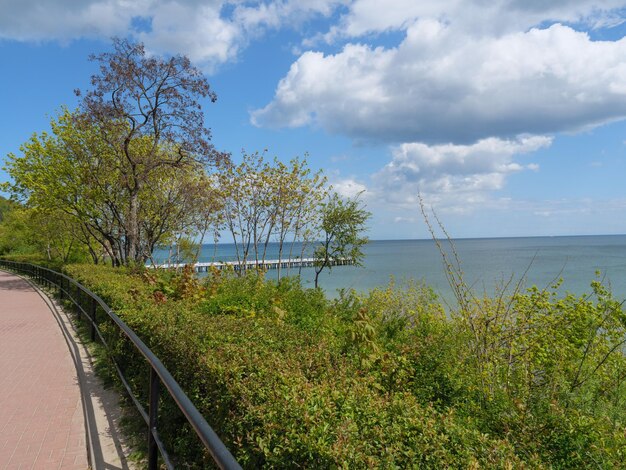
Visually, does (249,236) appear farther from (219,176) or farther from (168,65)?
(168,65)

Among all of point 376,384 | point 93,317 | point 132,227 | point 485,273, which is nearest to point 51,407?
point 93,317

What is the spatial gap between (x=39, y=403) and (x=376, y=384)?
3.99 metres

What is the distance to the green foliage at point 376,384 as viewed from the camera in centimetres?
244

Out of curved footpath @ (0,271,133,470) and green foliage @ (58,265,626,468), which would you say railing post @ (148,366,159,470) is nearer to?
green foliage @ (58,265,626,468)

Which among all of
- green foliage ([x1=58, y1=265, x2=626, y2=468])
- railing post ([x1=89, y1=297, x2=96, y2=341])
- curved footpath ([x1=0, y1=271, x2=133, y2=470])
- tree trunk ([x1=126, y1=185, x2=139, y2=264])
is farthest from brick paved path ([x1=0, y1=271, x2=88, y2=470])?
tree trunk ([x1=126, y1=185, x2=139, y2=264])

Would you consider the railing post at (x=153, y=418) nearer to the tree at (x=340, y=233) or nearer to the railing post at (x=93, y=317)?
the railing post at (x=93, y=317)

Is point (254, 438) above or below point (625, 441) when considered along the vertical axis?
above

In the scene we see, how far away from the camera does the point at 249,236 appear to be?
24344mm

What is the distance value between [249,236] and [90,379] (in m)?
18.6

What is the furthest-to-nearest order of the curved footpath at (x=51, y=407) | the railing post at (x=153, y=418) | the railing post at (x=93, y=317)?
the railing post at (x=93, y=317) → the curved footpath at (x=51, y=407) → the railing post at (x=153, y=418)

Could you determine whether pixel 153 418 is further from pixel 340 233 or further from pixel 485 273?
pixel 485 273

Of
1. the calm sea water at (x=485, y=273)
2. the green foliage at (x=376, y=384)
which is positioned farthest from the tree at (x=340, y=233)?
the green foliage at (x=376, y=384)

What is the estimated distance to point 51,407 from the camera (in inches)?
193

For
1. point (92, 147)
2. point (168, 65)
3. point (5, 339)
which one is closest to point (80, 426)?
point (5, 339)
